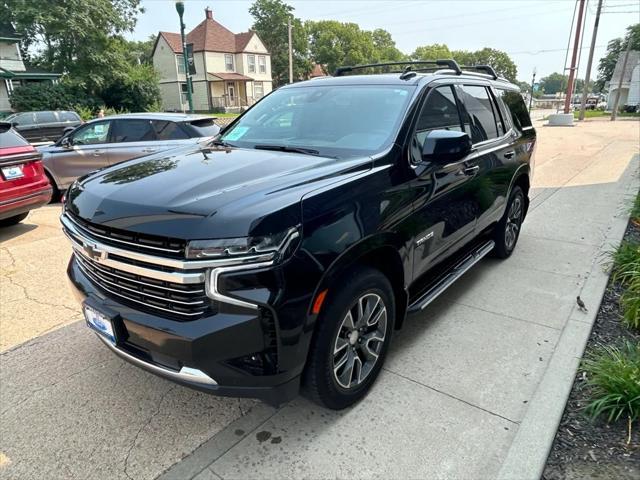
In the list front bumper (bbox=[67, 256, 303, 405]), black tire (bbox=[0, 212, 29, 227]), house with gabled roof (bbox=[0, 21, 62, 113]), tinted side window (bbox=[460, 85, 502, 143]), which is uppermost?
→ house with gabled roof (bbox=[0, 21, 62, 113])

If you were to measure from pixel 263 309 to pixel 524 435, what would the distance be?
164cm

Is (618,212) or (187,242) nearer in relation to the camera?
(187,242)

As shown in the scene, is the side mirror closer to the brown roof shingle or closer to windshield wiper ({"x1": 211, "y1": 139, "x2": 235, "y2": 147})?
windshield wiper ({"x1": 211, "y1": 139, "x2": 235, "y2": 147})

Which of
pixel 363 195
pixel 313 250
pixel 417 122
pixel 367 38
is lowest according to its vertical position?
pixel 313 250

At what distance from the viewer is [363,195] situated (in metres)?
2.46

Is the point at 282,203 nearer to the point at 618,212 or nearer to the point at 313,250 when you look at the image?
the point at 313,250

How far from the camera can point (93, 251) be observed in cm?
232

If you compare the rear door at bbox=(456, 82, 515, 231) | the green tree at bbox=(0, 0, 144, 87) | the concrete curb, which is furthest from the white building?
the concrete curb

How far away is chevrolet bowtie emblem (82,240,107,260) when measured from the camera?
2.27m

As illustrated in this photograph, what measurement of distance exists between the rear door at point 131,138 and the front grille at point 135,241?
19.1ft

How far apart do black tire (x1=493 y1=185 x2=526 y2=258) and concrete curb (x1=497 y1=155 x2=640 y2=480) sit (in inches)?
35.9

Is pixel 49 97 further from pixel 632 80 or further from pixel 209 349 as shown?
pixel 632 80

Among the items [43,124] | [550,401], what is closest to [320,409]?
[550,401]

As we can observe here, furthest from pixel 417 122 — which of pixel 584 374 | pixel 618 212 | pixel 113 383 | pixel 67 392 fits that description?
pixel 618 212
